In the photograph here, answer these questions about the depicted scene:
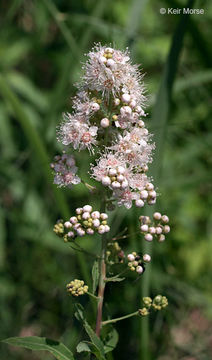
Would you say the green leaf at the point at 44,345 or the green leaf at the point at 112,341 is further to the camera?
the green leaf at the point at 112,341

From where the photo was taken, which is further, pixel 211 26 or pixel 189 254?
pixel 211 26

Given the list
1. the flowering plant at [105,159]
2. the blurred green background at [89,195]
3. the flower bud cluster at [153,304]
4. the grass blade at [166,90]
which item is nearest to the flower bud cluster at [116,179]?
the flowering plant at [105,159]

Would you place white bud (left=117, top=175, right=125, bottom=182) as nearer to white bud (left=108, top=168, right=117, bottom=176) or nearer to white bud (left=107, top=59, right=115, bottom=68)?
white bud (left=108, top=168, right=117, bottom=176)

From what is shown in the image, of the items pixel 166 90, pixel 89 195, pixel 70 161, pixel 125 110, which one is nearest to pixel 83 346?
pixel 70 161

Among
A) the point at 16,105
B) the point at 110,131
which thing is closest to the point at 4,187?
the point at 16,105

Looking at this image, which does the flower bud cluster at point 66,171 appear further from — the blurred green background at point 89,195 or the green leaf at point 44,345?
the blurred green background at point 89,195

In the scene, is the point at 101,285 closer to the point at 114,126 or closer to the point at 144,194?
the point at 144,194

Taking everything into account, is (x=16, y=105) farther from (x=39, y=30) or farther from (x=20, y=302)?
(x=39, y=30)
